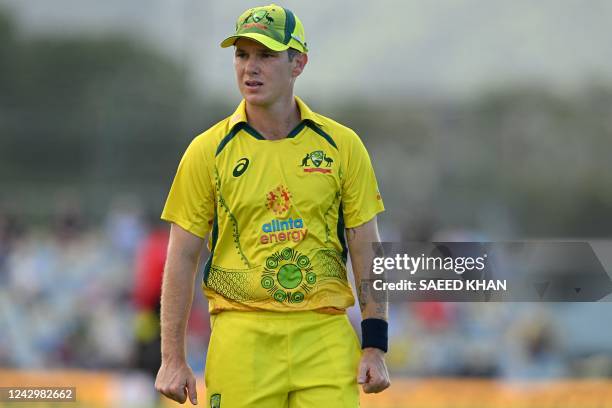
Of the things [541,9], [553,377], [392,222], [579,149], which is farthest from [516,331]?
[541,9]

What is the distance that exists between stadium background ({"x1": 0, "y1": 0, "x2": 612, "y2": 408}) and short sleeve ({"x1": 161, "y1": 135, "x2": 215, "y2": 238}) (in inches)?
104

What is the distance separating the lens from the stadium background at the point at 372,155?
46.1 feet

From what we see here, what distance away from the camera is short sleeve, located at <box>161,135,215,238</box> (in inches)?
217

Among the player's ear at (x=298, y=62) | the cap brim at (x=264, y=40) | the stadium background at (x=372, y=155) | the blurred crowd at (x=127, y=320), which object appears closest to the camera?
the cap brim at (x=264, y=40)

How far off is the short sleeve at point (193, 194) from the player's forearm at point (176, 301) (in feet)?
0.46

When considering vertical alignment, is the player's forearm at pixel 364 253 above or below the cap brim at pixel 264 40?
below

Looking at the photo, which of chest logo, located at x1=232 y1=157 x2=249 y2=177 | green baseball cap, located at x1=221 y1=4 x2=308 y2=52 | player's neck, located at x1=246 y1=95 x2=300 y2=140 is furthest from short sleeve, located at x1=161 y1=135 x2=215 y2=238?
green baseball cap, located at x1=221 y1=4 x2=308 y2=52

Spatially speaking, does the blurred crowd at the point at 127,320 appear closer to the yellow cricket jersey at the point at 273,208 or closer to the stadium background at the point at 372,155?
the stadium background at the point at 372,155

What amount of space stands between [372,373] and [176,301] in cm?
90

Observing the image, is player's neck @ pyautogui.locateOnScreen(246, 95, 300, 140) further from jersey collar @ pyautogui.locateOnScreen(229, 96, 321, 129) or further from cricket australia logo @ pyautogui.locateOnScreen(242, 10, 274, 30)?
cricket australia logo @ pyautogui.locateOnScreen(242, 10, 274, 30)

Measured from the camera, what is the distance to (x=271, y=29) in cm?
550

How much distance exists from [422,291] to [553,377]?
7751 millimetres

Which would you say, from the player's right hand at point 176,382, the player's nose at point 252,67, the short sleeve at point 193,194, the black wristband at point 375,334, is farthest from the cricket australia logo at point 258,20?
the player's right hand at point 176,382

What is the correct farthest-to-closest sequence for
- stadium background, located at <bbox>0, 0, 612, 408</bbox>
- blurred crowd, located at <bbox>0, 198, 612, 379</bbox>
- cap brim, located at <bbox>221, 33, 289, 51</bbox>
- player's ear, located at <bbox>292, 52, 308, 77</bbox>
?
stadium background, located at <bbox>0, 0, 612, 408</bbox>
blurred crowd, located at <bbox>0, 198, 612, 379</bbox>
player's ear, located at <bbox>292, 52, 308, 77</bbox>
cap brim, located at <bbox>221, 33, 289, 51</bbox>
